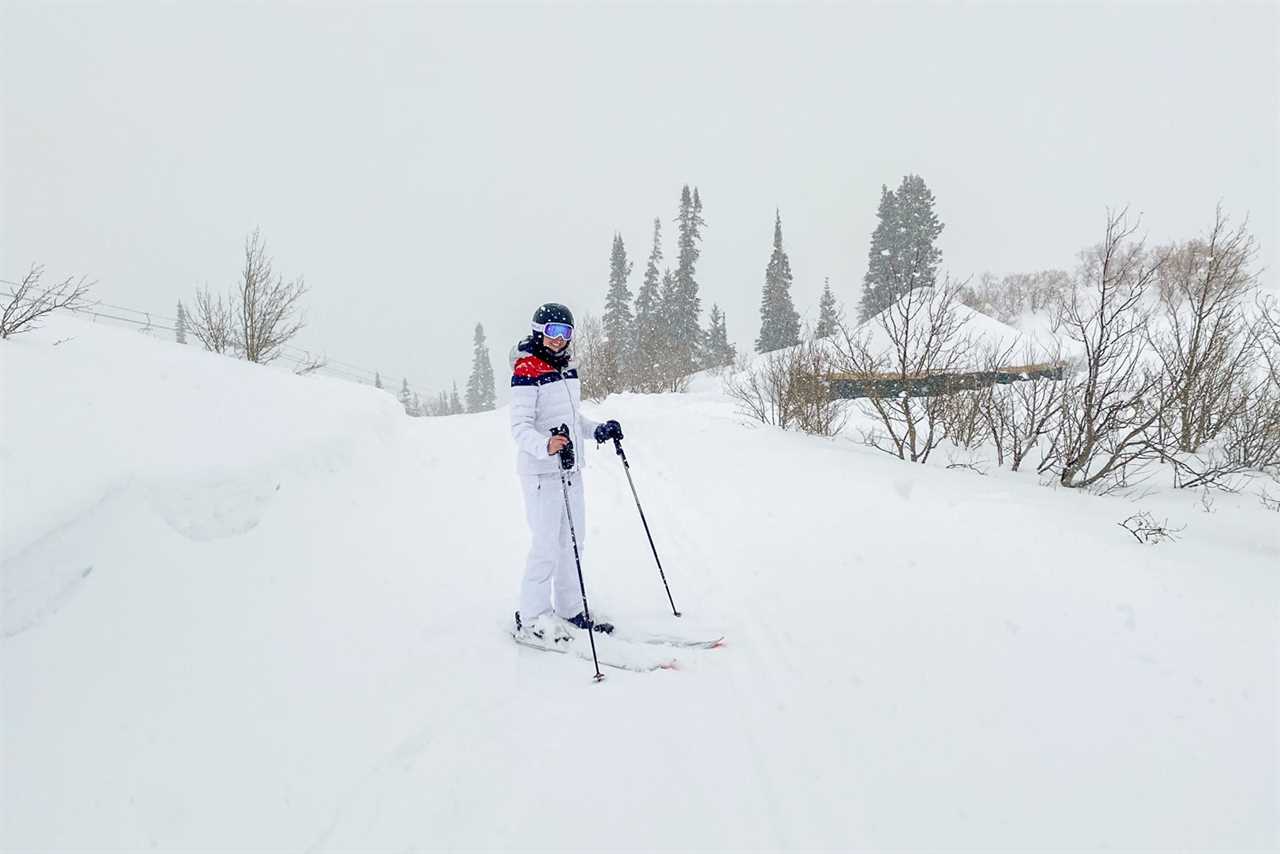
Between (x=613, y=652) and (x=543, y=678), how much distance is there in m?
0.46

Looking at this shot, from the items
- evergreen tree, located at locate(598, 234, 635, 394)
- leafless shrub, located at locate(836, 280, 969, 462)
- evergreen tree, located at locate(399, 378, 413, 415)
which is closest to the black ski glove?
leafless shrub, located at locate(836, 280, 969, 462)

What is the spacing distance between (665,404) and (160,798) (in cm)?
1767

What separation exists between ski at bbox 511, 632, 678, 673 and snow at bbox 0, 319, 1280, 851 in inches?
3.3

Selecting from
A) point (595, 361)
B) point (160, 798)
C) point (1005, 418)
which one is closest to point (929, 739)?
point (160, 798)

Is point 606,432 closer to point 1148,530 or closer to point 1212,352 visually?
point 1148,530

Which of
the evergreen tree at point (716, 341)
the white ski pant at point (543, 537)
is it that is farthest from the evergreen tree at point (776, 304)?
the white ski pant at point (543, 537)

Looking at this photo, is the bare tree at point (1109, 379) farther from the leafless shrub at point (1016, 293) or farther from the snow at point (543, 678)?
the leafless shrub at point (1016, 293)

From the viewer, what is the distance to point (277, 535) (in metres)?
4.16

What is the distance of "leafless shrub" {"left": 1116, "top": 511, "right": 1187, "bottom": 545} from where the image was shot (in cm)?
496

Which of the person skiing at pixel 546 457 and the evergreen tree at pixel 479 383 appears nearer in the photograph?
the person skiing at pixel 546 457

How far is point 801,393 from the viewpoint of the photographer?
12094mm

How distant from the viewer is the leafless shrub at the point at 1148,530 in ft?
16.3

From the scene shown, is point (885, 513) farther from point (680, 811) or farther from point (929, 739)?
point (680, 811)

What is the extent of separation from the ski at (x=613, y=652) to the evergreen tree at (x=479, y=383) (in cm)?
6220
